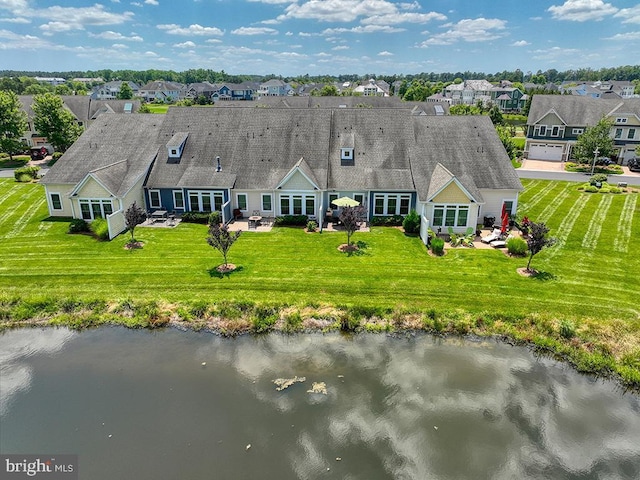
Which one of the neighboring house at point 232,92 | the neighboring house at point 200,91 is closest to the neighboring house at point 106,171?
the neighboring house at point 200,91

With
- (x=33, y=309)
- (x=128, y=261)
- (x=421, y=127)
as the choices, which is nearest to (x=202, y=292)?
(x=128, y=261)

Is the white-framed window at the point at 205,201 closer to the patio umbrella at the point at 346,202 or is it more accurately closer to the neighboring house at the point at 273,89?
the patio umbrella at the point at 346,202

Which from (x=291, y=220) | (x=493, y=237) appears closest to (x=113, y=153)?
(x=291, y=220)

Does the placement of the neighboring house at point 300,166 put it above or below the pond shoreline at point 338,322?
above

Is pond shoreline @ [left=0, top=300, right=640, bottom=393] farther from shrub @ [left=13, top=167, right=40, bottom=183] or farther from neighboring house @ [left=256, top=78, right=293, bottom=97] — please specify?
neighboring house @ [left=256, top=78, right=293, bottom=97]

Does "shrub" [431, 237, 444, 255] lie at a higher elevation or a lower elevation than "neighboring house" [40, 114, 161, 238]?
lower

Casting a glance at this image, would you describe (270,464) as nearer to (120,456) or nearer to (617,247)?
(120,456)

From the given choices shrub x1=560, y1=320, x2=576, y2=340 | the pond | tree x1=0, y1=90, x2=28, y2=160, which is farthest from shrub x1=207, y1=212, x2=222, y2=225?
tree x1=0, y1=90, x2=28, y2=160

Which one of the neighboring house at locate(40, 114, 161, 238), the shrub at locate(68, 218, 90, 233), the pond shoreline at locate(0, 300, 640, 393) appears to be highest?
the neighboring house at locate(40, 114, 161, 238)

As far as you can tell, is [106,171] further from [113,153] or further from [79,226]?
[79,226]
